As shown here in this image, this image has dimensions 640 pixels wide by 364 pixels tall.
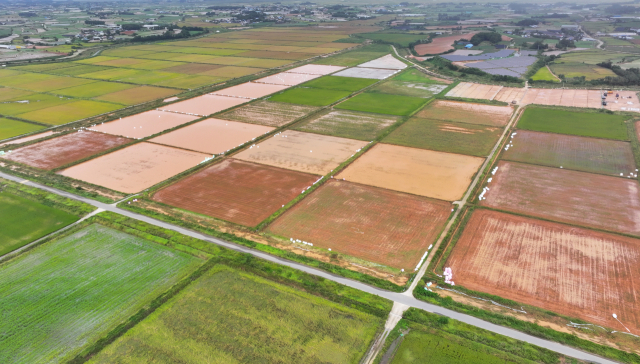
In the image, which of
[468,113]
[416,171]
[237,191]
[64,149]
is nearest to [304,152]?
[237,191]

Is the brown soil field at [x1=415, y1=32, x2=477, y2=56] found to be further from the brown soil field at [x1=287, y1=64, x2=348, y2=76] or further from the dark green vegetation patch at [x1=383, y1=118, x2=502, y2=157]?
the dark green vegetation patch at [x1=383, y1=118, x2=502, y2=157]

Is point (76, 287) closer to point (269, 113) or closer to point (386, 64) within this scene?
point (269, 113)

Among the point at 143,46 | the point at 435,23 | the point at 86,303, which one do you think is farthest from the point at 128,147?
the point at 435,23

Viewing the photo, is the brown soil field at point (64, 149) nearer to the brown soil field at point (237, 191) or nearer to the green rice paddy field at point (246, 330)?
the brown soil field at point (237, 191)

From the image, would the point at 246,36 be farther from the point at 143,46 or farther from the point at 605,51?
the point at 605,51

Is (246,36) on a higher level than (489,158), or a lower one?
higher
